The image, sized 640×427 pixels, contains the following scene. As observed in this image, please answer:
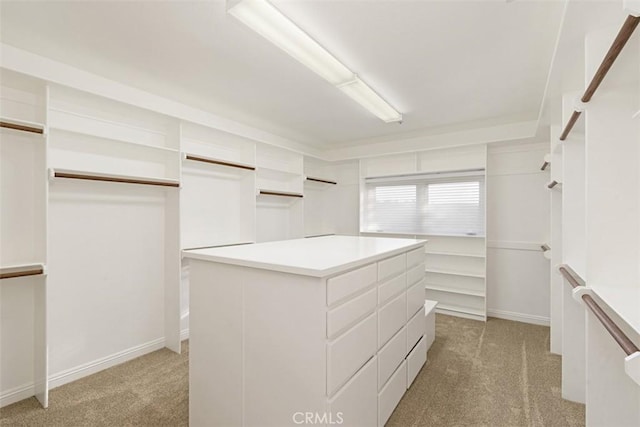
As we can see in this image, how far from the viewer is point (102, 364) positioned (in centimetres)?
265

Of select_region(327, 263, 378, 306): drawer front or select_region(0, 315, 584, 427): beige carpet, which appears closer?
Answer: select_region(327, 263, 378, 306): drawer front

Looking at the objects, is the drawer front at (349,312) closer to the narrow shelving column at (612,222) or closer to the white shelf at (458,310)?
the narrow shelving column at (612,222)

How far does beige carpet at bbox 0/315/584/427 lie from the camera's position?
2.00 metres

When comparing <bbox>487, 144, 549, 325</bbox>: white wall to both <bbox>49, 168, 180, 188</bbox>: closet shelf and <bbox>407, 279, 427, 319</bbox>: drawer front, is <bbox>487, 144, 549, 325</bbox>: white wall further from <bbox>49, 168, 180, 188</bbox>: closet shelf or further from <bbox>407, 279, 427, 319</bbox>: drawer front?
<bbox>49, 168, 180, 188</bbox>: closet shelf

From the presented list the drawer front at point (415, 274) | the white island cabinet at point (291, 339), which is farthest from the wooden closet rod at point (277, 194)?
the drawer front at point (415, 274)

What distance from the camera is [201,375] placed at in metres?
1.77

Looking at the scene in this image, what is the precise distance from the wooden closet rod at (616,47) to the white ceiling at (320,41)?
2.39ft

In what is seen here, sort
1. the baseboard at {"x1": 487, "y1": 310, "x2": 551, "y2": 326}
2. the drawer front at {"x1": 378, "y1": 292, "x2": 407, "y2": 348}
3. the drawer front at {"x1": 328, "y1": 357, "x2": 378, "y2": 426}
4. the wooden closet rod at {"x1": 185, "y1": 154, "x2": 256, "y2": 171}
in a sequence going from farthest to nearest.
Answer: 1. the baseboard at {"x1": 487, "y1": 310, "x2": 551, "y2": 326}
2. the wooden closet rod at {"x1": 185, "y1": 154, "x2": 256, "y2": 171}
3. the drawer front at {"x1": 378, "y1": 292, "x2": 407, "y2": 348}
4. the drawer front at {"x1": 328, "y1": 357, "x2": 378, "y2": 426}

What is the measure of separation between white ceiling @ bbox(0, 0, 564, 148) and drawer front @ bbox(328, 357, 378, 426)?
6.70 ft

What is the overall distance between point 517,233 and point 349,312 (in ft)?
11.4

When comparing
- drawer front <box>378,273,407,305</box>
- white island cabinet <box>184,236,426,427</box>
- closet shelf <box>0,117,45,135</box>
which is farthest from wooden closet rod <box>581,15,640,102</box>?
closet shelf <box>0,117,45,135</box>

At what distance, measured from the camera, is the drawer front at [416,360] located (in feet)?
Result: 7.77

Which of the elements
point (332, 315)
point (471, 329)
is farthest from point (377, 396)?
point (471, 329)

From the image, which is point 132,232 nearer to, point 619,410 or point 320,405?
point 320,405
